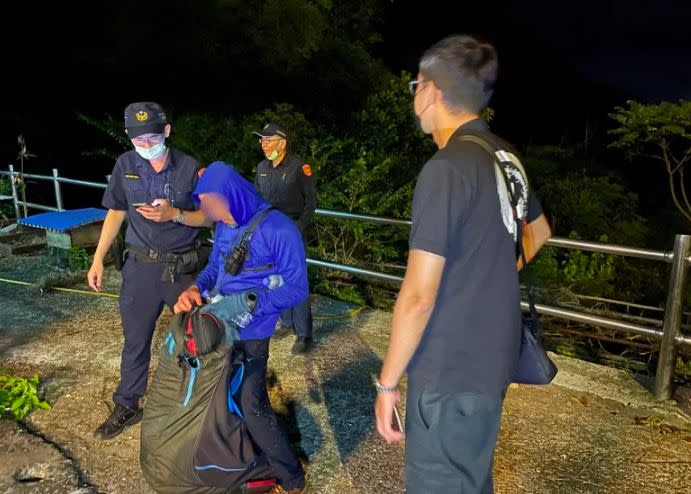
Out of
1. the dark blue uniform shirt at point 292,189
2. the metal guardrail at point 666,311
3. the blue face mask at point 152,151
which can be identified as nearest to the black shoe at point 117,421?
the blue face mask at point 152,151

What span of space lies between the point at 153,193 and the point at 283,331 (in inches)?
69.6

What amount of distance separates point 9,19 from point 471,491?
61.1 ft

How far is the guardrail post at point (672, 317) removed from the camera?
316 centimetres

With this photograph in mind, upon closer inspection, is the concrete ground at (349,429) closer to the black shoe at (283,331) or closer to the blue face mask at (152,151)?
the black shoe at (283,331)

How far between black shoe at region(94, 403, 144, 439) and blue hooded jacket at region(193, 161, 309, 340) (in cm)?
116

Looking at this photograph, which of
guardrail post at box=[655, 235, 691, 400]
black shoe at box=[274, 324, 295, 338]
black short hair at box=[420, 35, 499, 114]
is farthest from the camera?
black shoe at box=[274, 324, 295, 338]

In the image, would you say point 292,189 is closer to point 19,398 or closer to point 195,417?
point 19,398

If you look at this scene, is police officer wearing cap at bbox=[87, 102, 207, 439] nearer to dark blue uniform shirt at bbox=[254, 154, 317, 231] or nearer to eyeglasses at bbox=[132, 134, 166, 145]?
eyeglasses at bbox=[132, 134, 166, 145]

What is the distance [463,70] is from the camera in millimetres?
1602

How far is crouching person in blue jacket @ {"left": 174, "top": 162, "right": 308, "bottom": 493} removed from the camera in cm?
235

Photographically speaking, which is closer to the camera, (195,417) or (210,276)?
(195,417)

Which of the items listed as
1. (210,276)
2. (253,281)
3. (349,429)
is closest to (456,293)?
(253,281)

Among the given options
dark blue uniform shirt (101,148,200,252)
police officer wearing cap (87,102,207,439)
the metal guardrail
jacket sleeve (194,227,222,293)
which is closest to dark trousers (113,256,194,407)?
police officer wearing cap (87,102,207,439)

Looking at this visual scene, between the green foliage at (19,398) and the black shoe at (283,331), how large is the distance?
1676 millimetres
